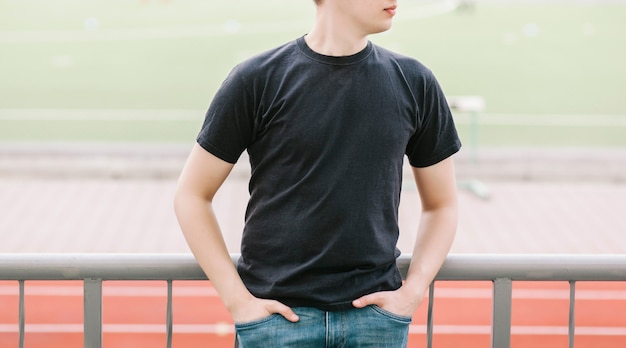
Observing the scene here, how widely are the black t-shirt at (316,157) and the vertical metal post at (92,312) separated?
461mm

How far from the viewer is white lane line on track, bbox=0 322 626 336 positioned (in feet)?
22.9

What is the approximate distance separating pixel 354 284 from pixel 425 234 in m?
0.28

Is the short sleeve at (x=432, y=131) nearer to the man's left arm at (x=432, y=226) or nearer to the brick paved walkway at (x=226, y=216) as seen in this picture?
the man's left arm at (x=432, y=226)

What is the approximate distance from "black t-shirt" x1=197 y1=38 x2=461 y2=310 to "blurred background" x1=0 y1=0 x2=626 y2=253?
23.6ft

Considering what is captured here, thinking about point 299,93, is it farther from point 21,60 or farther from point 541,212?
point 21,60

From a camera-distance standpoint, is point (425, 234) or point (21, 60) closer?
point (425, 234)

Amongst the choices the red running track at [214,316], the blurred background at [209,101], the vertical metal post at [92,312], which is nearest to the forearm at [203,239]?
the vertical metal post at [92,312]

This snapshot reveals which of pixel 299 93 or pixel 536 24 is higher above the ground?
pixel 299 93

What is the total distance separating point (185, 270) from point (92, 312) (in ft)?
0.91

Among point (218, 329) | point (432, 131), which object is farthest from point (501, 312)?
point (218, 329)

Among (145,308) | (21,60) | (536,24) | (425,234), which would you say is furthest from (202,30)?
(425,234)

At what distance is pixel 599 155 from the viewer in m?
13.0

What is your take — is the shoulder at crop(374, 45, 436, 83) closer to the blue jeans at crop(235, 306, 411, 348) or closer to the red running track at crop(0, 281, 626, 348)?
the blue jeans at crop(235, 306, 411, 348)

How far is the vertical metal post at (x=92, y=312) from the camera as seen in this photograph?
2.26 metres
